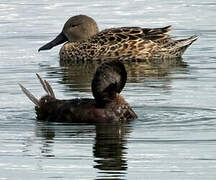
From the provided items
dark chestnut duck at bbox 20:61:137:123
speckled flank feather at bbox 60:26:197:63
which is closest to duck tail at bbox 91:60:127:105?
dark chestnut duck at bbox 20:61:137:123

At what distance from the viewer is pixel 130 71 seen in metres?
17.1

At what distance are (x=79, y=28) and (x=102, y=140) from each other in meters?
8.08

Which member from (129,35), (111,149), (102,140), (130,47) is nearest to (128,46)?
(130,47)

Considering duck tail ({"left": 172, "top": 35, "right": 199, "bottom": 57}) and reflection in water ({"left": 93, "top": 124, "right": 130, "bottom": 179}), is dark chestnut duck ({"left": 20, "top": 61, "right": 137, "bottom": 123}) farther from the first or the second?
duck tail ({"left": 172, "top": 35, "right": 199, "bottom": 57})

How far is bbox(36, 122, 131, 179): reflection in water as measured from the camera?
10.0 metres

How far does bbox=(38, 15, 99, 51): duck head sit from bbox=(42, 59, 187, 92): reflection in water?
0.84 metres

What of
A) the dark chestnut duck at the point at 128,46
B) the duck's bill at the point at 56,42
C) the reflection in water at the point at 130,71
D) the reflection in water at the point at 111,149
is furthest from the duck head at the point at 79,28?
the reflection in water at the point at 111,149

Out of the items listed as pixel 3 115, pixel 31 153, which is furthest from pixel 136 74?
pixel 31 153

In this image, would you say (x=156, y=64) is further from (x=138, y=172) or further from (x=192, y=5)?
(x=138, y=172)

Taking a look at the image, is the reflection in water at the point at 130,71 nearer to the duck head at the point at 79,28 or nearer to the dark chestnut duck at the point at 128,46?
the dark chestnut duck at the point at 128,46

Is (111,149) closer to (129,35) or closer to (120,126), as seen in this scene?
(120,126)

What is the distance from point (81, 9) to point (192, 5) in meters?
2.35

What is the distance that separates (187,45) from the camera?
1839 cm

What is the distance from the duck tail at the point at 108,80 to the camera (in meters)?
12.1
